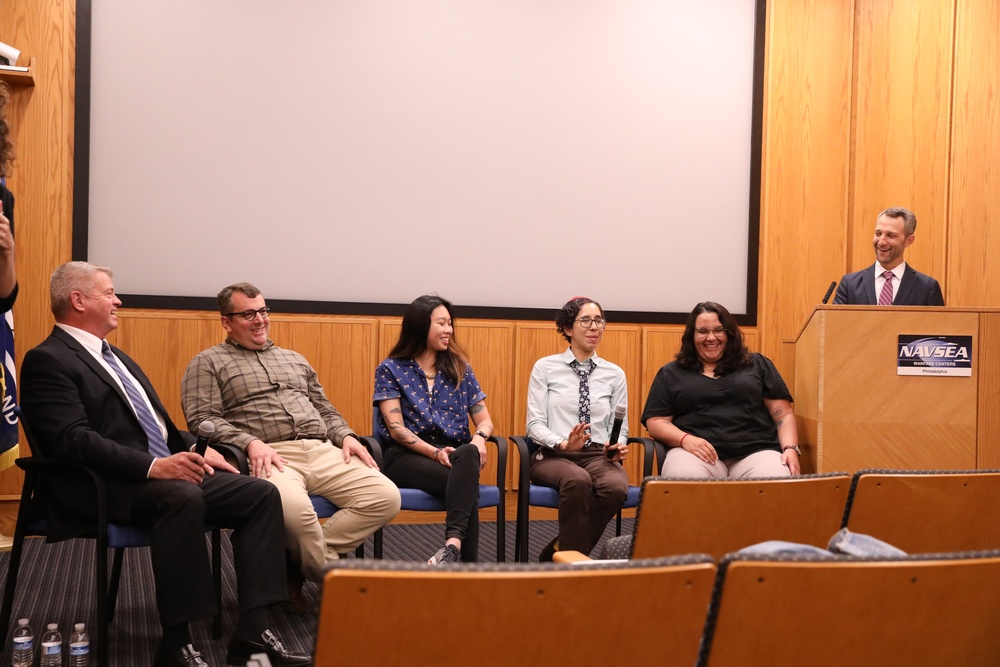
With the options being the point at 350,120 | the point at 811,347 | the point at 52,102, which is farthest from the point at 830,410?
the point at 52,102

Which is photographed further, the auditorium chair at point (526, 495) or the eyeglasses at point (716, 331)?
the eyeglasses at point (716, 331)

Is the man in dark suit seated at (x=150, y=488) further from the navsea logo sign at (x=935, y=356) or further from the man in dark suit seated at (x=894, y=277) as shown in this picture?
the man in dark suit seated at (x=894, y=277)

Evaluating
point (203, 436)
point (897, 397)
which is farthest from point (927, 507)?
point (203, 436)

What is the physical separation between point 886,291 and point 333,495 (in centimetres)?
287

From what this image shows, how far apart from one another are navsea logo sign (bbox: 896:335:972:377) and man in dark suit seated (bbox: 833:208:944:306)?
770 mm

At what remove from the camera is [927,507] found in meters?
2.25

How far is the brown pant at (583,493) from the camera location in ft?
12.6

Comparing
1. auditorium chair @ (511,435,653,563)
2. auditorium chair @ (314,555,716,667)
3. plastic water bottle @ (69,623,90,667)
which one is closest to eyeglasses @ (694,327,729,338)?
auditorium chair @ (511,435,653,563)

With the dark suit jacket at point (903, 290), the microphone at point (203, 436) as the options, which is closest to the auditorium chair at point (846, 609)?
the microphone at point (203, 436)

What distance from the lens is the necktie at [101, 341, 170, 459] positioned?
10.5 ft

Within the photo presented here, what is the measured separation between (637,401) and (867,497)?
3.32m

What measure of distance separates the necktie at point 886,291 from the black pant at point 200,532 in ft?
10.2

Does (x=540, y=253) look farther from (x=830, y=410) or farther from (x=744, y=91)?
(x=830, y=410)

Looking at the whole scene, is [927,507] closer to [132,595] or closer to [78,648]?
[78,648]
